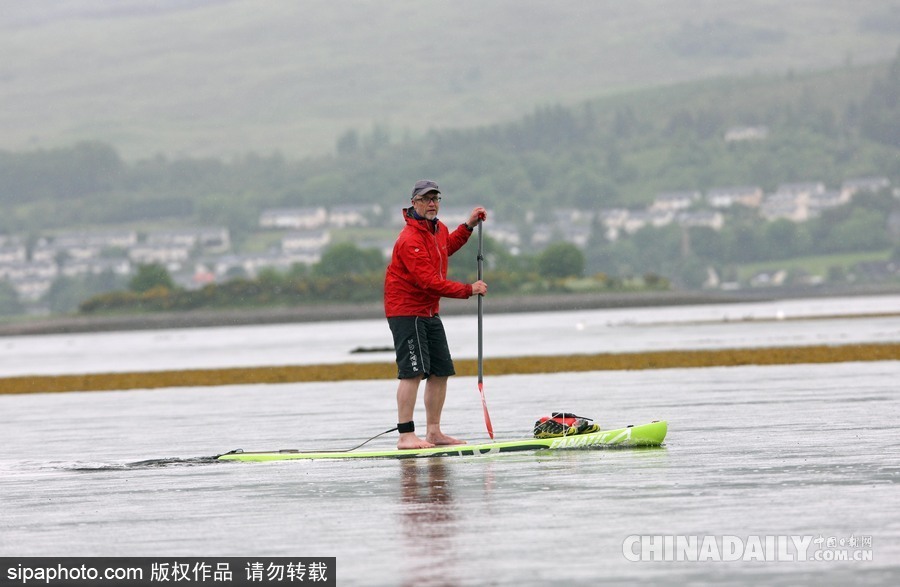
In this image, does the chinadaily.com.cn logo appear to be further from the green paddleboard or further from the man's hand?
the man's hand

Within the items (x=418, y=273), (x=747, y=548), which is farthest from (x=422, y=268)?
(x=747, y=548)

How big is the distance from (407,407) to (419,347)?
0.61m

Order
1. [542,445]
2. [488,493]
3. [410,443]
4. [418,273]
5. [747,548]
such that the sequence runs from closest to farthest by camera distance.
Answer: [747,548]
[488,493]
[542,445]
[418,273]
[410,443]

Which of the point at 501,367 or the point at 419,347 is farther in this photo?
the point at 501,367

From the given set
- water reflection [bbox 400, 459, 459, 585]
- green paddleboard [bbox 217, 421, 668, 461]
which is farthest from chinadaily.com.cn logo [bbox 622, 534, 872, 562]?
green paddleboard [bbox 217, 421, 668, 461]

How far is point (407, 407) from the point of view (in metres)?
17.5

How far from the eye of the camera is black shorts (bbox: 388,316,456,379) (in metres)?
17.4

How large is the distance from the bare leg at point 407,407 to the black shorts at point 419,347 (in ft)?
0.27

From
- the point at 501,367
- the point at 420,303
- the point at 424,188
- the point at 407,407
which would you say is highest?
the point at 424,188

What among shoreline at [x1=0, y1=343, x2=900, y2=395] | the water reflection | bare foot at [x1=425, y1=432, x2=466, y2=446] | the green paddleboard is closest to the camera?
the water reflection

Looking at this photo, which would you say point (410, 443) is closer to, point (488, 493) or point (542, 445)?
point (542, 445)

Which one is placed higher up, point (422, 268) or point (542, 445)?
point (422, 268)

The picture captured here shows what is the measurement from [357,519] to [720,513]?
8.28 feet

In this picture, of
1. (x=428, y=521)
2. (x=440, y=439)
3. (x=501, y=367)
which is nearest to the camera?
(x=428, y=521)
